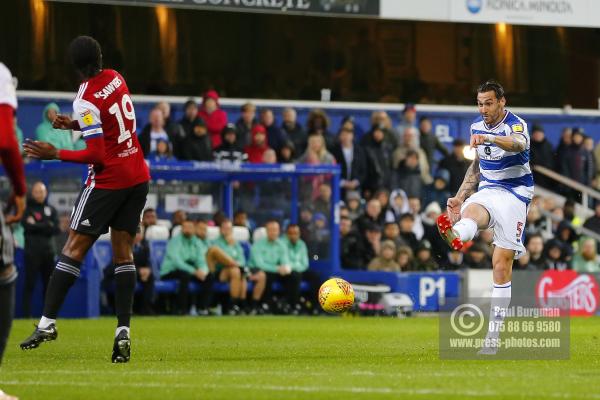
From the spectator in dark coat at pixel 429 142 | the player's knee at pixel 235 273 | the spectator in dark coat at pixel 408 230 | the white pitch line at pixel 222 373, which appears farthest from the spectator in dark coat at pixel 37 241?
the white pitch line at pixel 222 373

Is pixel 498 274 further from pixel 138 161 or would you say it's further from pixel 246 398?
pixel 246 398

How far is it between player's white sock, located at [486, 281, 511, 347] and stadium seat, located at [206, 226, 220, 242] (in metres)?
10.1

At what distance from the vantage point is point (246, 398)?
27.7 ft

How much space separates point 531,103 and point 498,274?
704 inches

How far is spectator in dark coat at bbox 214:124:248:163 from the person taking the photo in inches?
903

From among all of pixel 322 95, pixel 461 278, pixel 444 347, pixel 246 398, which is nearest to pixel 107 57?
pixel 322 95

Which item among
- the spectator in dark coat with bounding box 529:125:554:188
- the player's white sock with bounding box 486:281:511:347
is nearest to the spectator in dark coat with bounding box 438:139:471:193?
the spectator in dark coat with bounding box 529:125:554:188

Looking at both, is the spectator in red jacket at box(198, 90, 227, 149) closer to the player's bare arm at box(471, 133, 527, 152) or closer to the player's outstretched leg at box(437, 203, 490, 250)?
the player's outstretched leg at box(437, 203, 490, 250)

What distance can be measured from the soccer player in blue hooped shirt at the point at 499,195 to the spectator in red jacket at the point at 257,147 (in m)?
10.8

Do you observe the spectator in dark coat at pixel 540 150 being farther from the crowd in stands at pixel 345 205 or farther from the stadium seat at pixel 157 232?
the stadium seat at pixel 157 232

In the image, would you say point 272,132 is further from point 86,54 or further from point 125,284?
point 86,54

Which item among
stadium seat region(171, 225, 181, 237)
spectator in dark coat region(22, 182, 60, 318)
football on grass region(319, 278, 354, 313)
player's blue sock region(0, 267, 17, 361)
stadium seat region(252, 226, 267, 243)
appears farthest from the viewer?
stadium seat region(252, 226, 267, 243)

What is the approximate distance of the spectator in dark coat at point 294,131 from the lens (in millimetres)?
24219

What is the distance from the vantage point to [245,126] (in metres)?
23.8
